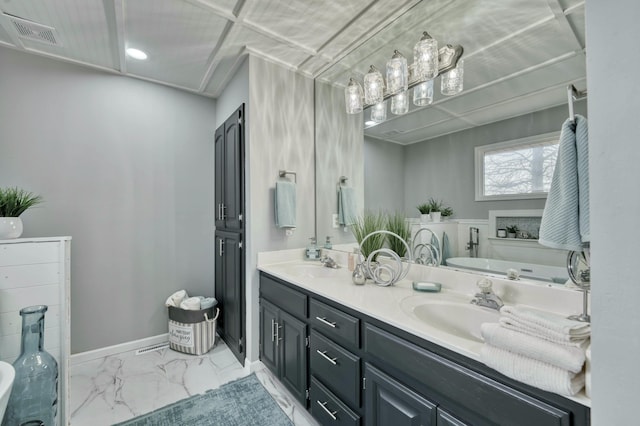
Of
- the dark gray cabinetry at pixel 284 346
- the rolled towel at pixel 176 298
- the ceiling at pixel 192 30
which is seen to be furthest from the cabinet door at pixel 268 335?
the ceiling at pixel 192 30

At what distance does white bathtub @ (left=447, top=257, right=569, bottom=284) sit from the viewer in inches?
43.9

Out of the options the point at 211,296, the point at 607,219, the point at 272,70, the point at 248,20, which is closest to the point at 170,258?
the point at 211,296

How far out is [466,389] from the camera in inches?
32.4

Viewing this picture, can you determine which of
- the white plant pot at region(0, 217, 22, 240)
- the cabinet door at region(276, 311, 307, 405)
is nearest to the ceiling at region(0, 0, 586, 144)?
the white plant pot at region(0, 217, 22, 240)

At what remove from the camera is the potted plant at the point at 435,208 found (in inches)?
61.5

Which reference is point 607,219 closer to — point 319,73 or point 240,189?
point 240,189

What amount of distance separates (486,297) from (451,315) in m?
0.17

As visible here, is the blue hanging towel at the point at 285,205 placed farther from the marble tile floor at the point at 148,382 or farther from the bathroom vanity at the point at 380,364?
the marble tile floor at the point at 148,382

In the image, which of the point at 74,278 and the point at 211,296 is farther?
the point at 211,296

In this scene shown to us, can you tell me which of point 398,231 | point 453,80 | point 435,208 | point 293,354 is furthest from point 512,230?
point 293,354

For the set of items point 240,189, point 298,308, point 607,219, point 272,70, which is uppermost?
point 272,70

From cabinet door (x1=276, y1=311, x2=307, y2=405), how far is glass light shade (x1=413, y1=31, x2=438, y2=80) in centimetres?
165

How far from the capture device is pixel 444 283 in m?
1.45

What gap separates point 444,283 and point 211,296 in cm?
243
